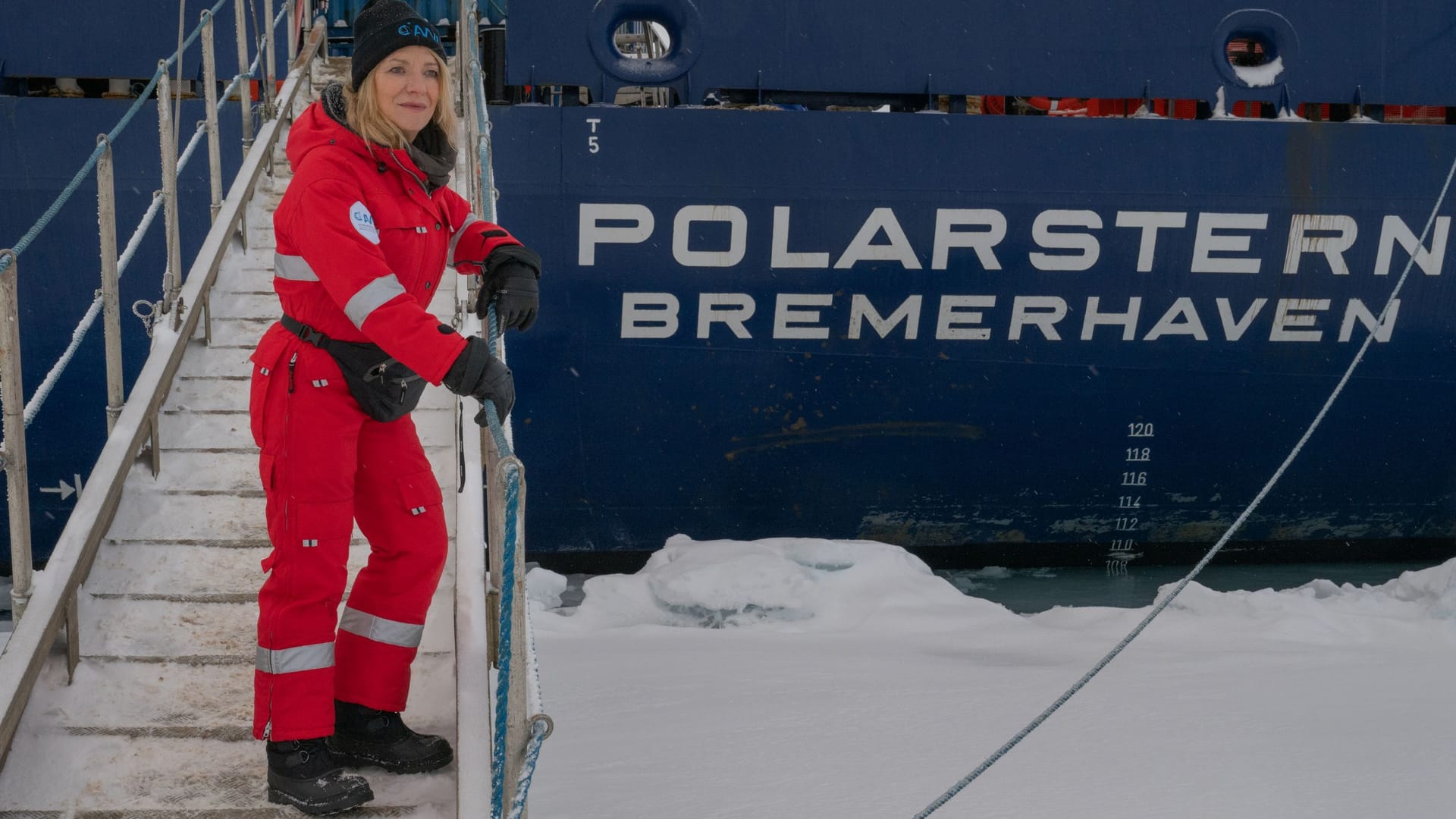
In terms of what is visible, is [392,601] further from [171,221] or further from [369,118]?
[171,221]

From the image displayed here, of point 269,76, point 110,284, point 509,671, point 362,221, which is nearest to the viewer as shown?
point 509,671

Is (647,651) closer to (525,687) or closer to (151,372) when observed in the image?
(151,372)

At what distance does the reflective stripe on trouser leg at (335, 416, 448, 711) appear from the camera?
2.17m

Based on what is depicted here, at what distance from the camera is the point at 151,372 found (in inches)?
133

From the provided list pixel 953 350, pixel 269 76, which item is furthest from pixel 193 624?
pixel 953 350

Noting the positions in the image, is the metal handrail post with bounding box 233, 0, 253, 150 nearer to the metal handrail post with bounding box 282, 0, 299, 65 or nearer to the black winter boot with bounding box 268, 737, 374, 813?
the metal handrail post with bounding box 282, 0, 299, 65

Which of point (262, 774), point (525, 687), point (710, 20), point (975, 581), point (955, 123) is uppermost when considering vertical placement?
point (710, 20)

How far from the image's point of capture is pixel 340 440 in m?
2.07

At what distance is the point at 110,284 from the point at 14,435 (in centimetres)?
89

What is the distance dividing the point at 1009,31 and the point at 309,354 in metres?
4.68

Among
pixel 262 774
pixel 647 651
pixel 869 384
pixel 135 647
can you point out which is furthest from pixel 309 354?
pixel 869 384

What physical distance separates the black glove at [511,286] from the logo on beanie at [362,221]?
31cm

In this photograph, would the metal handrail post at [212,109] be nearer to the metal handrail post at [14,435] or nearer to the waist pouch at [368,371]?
the metal handrail post at [14,435]

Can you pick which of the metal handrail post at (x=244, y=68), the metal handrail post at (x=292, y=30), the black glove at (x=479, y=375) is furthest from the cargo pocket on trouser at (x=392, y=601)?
the metal handrail post at (x=292, y=30)
